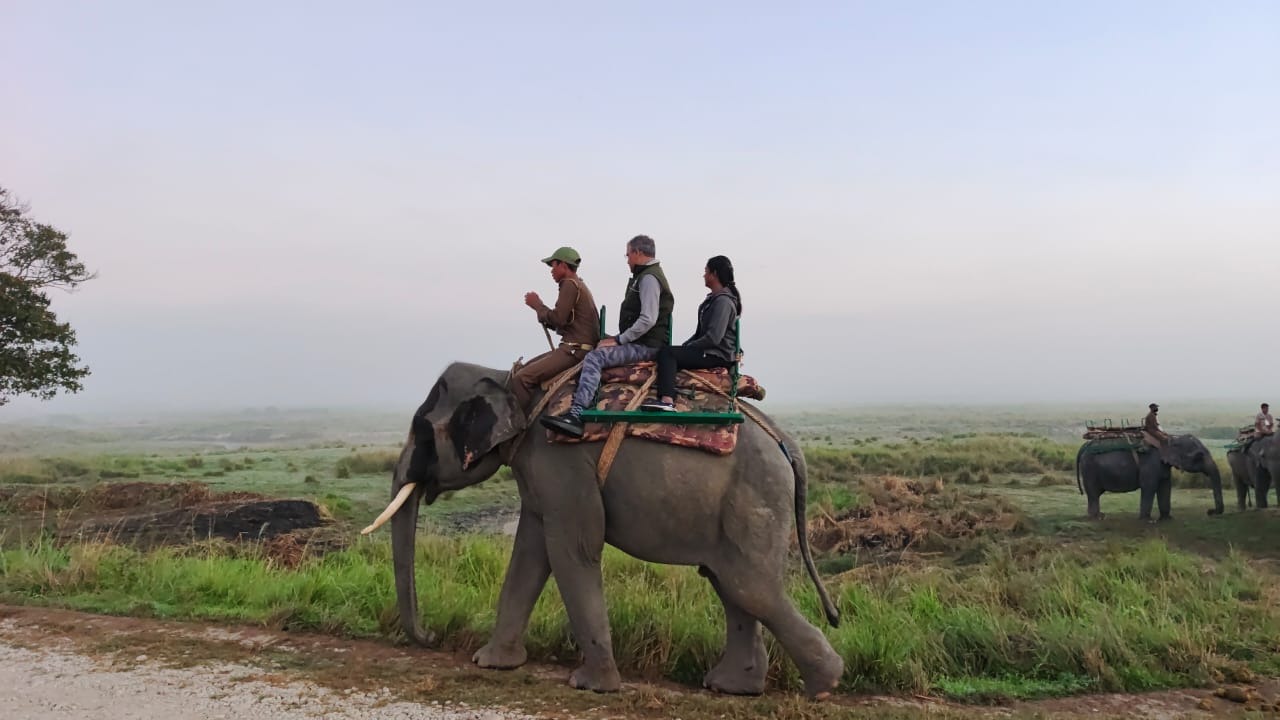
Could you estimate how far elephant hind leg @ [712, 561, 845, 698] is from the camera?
5.32 metres

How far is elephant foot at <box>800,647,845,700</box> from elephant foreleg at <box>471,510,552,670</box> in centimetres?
218

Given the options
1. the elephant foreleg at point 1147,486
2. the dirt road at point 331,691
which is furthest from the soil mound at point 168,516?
the elephant foreleg at point 1147,486

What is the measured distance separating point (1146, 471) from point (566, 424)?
44.7 feet

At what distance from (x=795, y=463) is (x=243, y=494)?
15.6 m

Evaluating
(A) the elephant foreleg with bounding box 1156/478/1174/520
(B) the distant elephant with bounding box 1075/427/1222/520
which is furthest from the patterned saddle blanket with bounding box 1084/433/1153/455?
(A) the elephant foreleg with bounding box 1156/478/1174/520

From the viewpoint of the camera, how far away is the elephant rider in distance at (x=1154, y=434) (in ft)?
47.8

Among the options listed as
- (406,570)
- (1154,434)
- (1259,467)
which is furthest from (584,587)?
(1259,467)

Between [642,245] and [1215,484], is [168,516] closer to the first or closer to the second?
[642,245]

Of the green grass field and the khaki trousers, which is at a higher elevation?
the khaki trousers

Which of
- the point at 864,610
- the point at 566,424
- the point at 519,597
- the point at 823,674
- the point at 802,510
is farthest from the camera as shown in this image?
the point at 864,610

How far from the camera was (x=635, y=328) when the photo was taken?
569 cm

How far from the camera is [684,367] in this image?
5.78 meters

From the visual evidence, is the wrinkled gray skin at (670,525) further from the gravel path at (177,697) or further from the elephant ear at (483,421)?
the gravel path at (177,697)

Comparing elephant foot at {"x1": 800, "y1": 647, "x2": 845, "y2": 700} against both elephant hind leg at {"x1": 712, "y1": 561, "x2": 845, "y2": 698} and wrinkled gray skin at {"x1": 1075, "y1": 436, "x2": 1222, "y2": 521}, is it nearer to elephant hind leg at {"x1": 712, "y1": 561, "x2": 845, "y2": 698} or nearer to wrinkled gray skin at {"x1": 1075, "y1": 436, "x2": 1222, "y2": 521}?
elephant hind leg at {"x1": 712, "y1": 561, "x2": 845, "y2": 698}
